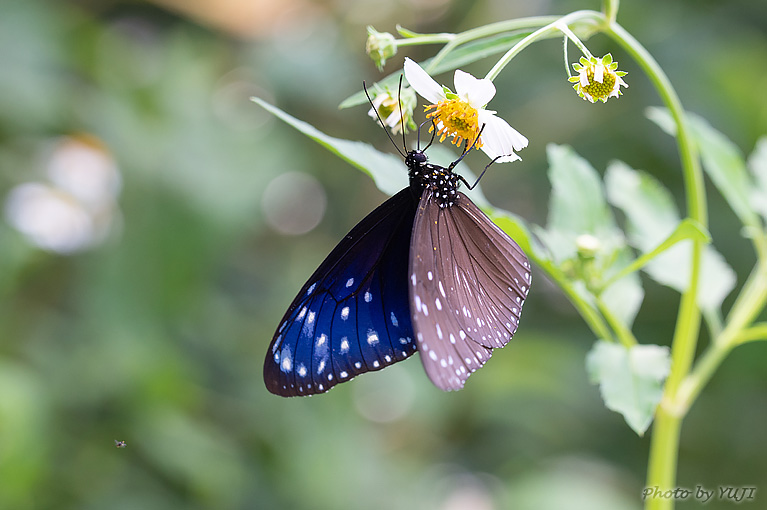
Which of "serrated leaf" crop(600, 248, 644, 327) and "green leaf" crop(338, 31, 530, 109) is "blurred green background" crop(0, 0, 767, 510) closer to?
"serrated leaf" crop(600, 248, 644, 327)

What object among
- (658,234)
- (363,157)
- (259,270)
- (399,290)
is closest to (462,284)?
(399,290)

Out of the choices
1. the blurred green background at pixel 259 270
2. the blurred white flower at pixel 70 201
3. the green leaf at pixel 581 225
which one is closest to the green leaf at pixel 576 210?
the green leaf at pixel 581 225

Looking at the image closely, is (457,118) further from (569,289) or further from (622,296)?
(622,296)

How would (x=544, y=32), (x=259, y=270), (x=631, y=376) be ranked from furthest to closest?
(x=259, y=270)
(x=631, y=376)
(x=544, y=32)

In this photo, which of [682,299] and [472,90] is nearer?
[472,90]

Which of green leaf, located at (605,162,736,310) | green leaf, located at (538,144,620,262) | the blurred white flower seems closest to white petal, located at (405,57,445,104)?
green leaf, located at (538,144,620,262)

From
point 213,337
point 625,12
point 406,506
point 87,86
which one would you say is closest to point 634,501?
point 406,506
